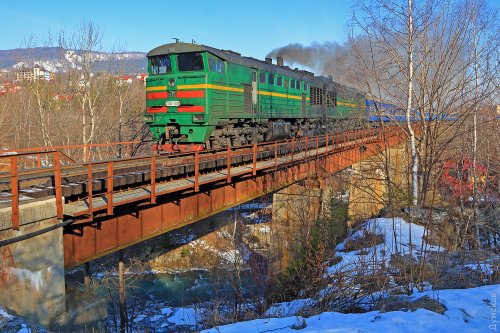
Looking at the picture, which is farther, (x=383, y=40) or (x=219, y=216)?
(x=219, y=216)

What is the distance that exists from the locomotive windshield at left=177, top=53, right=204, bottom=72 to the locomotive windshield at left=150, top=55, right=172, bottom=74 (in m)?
0.47

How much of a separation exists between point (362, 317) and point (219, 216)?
21.4m

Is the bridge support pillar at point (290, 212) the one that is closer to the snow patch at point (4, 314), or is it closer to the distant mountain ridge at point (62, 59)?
the distant mountain ridge at point (62, 59)

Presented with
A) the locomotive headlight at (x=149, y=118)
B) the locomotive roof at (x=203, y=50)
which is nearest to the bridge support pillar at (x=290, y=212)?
the locomotive roof at (x=203, y=50)

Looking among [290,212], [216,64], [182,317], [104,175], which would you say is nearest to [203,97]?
[216,64]

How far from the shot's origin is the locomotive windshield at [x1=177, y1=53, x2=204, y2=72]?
1312 cm

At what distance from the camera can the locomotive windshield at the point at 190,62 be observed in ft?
43.0

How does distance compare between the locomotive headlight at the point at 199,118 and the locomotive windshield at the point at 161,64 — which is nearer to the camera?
the locomotive headlight at the point at 199,118

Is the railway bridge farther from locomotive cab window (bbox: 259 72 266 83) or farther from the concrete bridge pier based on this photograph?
locomotive cab window (bbox: 259 72 266 83)

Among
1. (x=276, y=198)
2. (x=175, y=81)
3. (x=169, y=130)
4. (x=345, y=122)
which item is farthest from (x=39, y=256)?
(x=345, y=122)

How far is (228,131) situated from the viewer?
46.9ft

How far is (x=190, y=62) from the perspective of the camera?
1330 centimetres

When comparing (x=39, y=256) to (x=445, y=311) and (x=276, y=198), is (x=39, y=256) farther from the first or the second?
(x=276, y=198)

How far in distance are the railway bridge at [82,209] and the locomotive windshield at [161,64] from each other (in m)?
4.04
